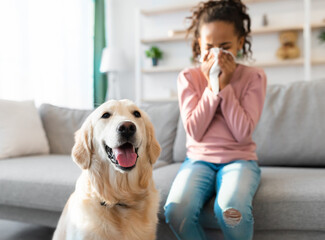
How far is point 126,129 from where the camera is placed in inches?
42.9

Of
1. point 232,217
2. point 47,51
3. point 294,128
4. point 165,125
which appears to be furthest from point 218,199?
point 47,51

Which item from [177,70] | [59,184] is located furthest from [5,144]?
[177,70]

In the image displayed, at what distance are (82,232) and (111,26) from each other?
444 centimetres

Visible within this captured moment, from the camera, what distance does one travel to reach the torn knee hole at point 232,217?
1.13 metres

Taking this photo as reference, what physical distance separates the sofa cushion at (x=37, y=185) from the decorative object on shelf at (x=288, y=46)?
10.9 ft

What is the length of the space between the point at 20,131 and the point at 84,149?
49.8 inches

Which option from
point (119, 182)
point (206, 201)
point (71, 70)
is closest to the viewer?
point (119, 182)

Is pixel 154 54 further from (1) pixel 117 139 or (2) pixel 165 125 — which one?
(1) pixel 117 139

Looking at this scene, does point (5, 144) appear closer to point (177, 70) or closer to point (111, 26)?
point (177, 70)

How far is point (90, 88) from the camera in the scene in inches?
178

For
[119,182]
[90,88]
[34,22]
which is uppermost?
[34,22]

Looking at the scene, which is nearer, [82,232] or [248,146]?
[82,232]

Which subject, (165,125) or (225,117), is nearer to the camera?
(225,117)

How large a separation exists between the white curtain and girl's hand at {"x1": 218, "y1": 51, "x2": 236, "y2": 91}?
238 centimetres
